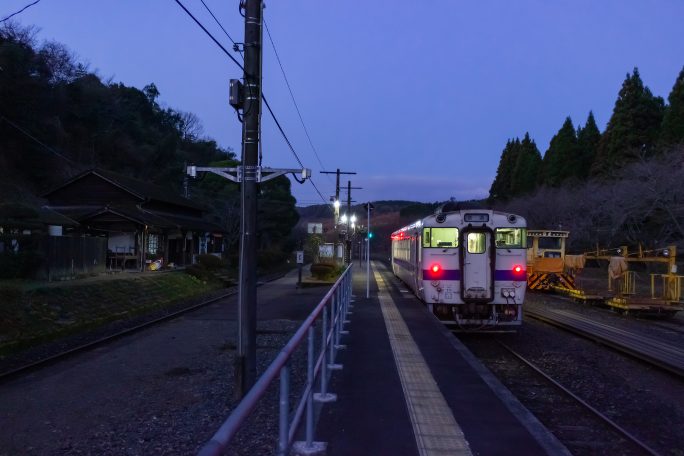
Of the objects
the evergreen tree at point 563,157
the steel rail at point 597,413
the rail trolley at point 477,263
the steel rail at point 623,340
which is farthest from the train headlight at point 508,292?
the evergreen tree at point 563,157

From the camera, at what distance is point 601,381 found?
33.3ft

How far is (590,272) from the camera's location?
4266 cm

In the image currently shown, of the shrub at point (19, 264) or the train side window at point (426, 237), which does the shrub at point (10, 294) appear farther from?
the train side window at point (426, 237)

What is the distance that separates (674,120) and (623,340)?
28689 millimetres

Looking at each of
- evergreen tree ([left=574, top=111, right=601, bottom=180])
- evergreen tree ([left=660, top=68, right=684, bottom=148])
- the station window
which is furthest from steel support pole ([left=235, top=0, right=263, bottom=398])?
evergreen tree ([left=574, top=111, right=601, bottom=180])

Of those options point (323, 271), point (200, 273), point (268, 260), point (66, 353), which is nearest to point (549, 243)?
point (323, 271)

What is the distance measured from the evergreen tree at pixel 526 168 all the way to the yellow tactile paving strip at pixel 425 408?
165ft

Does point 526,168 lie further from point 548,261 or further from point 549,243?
point 548,261

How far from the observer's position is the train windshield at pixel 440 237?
1370 centimetres

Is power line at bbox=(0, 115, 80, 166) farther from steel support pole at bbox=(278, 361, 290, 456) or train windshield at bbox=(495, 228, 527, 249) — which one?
steel support pole at bbox=(278, 361, 290, 456)

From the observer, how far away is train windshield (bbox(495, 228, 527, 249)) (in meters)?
13.5

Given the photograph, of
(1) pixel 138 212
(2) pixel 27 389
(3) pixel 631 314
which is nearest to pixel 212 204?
(1) pixel 138 212

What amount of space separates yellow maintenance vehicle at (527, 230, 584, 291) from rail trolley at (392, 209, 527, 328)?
41.9 feet

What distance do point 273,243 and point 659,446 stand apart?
5865 centimetres
